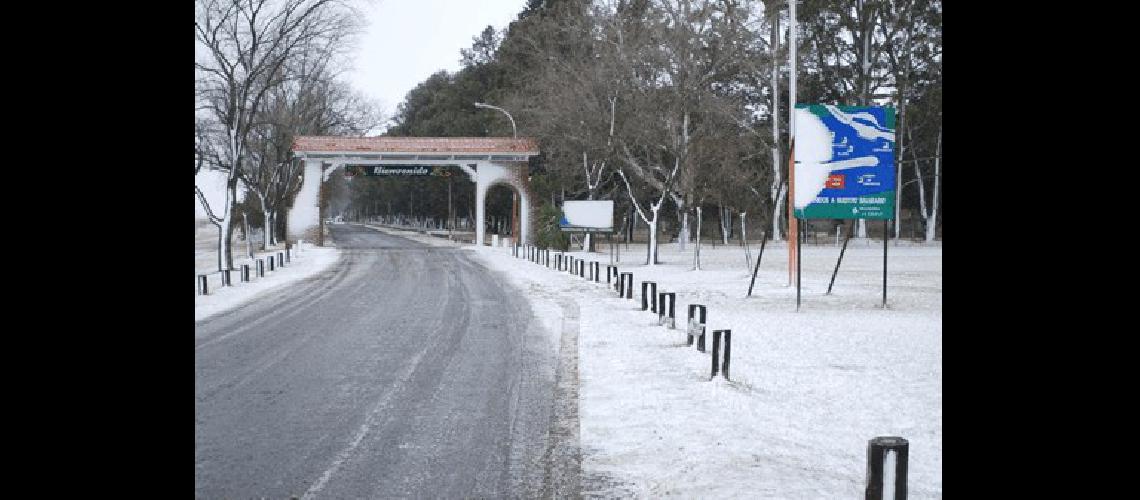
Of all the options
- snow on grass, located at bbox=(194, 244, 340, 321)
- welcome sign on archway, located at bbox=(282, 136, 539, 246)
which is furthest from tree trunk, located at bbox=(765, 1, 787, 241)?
snow on grass, located at bbox=(194, 244, 340, 321)

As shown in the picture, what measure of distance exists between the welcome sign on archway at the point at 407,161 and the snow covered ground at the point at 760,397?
29.7 m

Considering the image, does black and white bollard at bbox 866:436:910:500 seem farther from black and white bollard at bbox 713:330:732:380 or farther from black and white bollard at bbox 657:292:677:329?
black and white bollard at bbox 657:292:677:329

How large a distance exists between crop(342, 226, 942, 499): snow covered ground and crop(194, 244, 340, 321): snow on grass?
563 cm

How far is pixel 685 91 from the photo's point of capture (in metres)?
32.8

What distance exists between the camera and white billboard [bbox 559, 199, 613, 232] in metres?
34.8

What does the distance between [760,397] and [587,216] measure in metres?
25.2

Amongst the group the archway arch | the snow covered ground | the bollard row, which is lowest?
the snow covered ground

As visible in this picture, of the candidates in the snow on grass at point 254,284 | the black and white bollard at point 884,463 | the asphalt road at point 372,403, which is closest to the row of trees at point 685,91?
the snow on grass at point 254,284

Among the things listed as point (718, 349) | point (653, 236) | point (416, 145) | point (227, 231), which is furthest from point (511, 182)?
point (718, 349)

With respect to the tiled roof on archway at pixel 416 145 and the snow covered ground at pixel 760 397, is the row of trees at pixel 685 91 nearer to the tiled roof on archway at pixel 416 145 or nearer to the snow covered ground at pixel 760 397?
the tiled roof on archway at pixel 416 145
